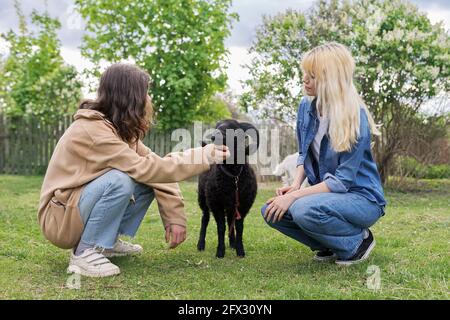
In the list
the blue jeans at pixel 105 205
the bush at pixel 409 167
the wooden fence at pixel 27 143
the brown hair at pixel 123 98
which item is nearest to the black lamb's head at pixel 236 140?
the brown hair at pixel 123 98

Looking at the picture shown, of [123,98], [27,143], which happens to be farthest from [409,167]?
[27,143]

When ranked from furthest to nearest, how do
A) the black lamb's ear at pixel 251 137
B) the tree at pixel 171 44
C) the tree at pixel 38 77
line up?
the tree at pixel 38 77 < the tree at pixel 171 44 < the black lamb's ear at pixel 251 137

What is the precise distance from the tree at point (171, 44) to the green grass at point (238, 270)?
720cm

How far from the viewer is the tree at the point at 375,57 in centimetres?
972

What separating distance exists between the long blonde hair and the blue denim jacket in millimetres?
81

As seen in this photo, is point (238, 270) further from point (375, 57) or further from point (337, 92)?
point (375, 57)

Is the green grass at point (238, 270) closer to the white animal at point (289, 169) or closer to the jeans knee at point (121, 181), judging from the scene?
the jeans knee at point (121, 181)

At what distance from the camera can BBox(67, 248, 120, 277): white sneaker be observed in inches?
141

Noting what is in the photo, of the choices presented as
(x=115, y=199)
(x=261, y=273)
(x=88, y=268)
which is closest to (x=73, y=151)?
(x=115, y=199)

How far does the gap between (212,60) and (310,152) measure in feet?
31.1

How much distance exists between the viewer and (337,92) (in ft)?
12.2

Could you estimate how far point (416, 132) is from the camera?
10.4 meters

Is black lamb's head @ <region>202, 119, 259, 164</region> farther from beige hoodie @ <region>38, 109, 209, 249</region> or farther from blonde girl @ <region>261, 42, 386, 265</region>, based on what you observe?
beige hoodie @ <region>38, 109, 209, 249</region>

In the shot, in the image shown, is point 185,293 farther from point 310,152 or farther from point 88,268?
point 310,152
